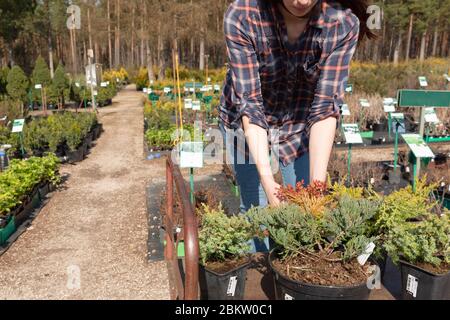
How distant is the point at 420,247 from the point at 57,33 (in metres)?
27.8

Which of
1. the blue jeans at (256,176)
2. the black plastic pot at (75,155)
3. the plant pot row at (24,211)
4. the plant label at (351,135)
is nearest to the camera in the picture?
the blue jeans at (256,176)

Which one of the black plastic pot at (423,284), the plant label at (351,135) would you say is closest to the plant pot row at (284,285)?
the black plastic pot at (423,284)

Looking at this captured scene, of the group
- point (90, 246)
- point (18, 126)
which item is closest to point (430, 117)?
point (90, 246)

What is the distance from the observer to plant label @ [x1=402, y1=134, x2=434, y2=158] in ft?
10.3

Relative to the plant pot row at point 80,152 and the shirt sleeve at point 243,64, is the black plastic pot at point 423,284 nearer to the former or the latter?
the shirt sleeve at point 243,64

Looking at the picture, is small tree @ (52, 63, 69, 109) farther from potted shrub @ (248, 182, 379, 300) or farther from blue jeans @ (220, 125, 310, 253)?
potted shrub @ (248, 182, 379, 300)

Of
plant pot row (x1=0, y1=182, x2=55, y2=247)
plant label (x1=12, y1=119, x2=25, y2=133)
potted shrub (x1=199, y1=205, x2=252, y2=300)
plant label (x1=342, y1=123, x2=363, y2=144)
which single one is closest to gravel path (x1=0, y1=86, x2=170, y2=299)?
plant pot row (x1=0, y1=182, x2=55, y2=247)

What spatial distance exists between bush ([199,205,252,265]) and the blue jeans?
36 cm

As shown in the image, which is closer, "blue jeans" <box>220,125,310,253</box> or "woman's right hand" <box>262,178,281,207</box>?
"woman's right hand" <box>262,178,281,207</box>

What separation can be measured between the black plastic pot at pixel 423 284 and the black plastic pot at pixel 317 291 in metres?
0.20

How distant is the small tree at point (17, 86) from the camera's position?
10484 mm

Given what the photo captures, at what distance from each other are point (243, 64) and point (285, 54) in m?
0.17

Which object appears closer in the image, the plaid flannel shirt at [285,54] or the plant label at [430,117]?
the plaid flannel shirt at [285,54]

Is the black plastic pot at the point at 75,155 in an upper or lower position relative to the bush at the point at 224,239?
lower
